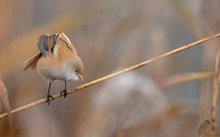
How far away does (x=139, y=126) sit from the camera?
1272 millimetres

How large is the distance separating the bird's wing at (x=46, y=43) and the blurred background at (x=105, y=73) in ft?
1.13

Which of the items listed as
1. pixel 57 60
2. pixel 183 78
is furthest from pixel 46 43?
pixel 183 78

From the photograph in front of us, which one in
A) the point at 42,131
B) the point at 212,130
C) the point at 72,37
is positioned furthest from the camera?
the point at 72,37

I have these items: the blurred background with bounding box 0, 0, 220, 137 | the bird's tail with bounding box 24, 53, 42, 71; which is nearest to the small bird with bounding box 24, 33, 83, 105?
the bird's tail with bounding box 24, 53, 42, 71

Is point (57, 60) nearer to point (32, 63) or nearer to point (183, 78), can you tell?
point (32, 63)

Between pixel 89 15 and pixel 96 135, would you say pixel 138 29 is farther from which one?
pixel 96 135

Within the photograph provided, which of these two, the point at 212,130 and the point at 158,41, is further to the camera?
the point at 158,41

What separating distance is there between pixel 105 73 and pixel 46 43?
0.50 meters

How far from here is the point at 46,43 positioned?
0.82 meters

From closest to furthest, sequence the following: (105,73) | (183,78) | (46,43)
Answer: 1. (46,43)
2. (183,78)
3. (105,73)

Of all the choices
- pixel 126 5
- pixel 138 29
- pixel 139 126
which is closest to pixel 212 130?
pixel 139 126

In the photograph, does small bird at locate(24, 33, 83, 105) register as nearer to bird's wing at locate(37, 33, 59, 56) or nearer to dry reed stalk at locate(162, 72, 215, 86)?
bird's wing at locate(37, 33, 59, 56)

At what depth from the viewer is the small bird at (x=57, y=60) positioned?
32.8 inches

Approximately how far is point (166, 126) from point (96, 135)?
178 mm
